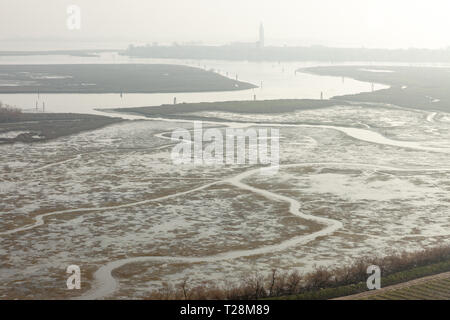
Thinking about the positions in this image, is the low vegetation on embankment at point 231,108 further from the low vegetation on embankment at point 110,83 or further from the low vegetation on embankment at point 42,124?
the low vegetation on embankment at point 110,83

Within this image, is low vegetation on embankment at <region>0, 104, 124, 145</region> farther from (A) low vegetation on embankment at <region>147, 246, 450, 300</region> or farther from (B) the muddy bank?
(A) low vegetation on embankment at <region>147, 246, 450, 300</region>

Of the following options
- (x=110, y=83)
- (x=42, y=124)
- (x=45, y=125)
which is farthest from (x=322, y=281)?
(x=110, y=83)

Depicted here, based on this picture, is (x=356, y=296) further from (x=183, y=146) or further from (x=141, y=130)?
(x=141, y=130)

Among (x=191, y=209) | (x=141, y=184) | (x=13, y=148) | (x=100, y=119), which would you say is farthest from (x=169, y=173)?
(x=100, y=119)

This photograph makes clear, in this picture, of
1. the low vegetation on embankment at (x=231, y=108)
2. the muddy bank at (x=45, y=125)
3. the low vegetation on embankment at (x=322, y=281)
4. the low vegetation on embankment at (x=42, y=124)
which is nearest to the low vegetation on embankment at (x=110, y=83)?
the low vegetation on embankment at (x=231, y=108)

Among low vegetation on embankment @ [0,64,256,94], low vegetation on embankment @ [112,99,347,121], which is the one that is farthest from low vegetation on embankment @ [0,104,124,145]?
low vegetation on embankment @ [0,64,256,94]
